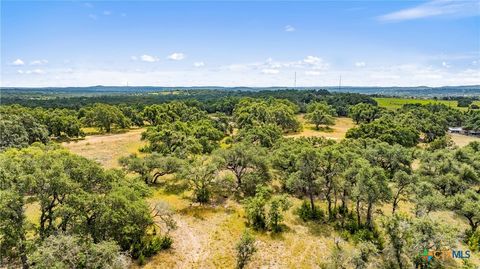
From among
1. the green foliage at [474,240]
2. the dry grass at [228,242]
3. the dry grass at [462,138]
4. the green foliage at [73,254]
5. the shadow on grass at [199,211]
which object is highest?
the green foliage at [73,254]

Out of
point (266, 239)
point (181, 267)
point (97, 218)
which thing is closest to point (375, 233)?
point (266, 239)

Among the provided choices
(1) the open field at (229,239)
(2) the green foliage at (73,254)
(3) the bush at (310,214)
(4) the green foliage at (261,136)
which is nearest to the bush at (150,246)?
(1) the open field at (229,239)

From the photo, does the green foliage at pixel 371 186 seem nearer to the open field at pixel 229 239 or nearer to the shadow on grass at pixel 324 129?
the open field at pixel 229 239

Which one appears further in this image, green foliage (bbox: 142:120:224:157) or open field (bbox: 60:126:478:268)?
green foliage (bbox: 142:120:224:157)

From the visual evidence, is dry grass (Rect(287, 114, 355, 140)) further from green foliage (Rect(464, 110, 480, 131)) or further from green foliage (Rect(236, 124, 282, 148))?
green foliage (Rect(464, 110, 480, 131))

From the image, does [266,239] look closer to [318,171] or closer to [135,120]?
[318,171]

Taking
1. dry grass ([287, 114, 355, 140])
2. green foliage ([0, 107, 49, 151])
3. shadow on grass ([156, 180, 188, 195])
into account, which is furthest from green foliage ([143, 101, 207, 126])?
shadow on grass ([156, 180, 188, 195])

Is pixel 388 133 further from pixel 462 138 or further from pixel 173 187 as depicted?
pixel 173 187

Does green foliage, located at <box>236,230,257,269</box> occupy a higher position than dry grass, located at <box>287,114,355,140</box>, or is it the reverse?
dry grass, located at <box>287,114,355,140</box>

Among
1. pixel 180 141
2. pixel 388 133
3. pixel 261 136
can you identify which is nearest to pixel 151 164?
pixel 180 141

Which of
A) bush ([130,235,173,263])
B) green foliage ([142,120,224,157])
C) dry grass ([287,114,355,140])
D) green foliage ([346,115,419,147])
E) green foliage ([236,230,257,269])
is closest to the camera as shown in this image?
green foliage ([236,230,257,269])
